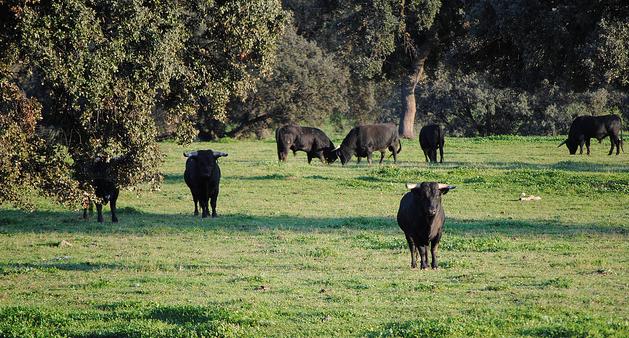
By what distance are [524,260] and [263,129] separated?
47501mm

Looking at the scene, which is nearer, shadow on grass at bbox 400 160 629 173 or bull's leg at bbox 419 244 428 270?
bull's leg at bbox 419 244 428 270

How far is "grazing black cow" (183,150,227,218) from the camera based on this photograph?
88.5 ft

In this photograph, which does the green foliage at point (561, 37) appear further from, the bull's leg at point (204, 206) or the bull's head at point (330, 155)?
the bull's leg at point (204, 206)

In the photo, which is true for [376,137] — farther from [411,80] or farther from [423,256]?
[423,256]

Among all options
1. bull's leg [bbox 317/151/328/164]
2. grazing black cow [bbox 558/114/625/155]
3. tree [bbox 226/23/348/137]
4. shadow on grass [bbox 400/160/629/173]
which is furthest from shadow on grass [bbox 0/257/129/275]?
tree [bbox 226/23/348/137]

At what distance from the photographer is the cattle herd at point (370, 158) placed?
1755 cm

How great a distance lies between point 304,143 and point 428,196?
2796cm

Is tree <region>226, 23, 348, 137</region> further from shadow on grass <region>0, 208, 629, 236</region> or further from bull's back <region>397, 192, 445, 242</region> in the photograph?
bull's back <region>397, 192, 445, 242</region>

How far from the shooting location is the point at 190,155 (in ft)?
90.8

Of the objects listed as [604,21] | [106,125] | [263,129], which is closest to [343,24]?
[263,129]

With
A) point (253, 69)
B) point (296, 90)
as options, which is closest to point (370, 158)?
point (253, 69)

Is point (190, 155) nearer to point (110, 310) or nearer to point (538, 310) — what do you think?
point (110, 310)

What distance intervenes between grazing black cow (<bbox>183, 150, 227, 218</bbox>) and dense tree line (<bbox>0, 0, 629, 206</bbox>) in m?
2.03

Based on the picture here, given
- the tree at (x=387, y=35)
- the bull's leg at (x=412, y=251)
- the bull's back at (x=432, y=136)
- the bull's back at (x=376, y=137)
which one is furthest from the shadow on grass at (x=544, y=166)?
the bull's leg at (x=412, y=251)
